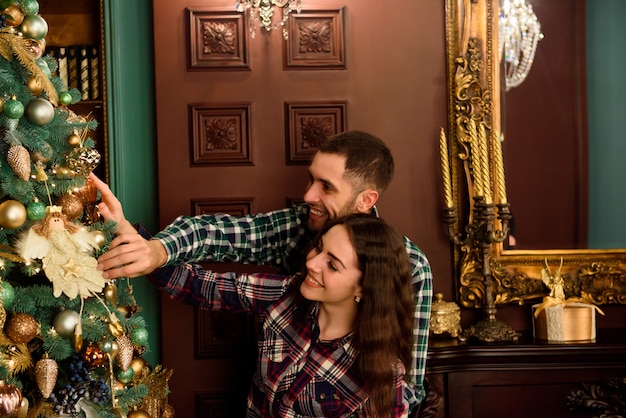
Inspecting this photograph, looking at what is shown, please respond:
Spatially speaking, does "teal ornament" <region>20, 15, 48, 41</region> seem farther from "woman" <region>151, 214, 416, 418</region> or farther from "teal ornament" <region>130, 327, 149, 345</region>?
"woman" <region>151, 214, 416, 418</region>

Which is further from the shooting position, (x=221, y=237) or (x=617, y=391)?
(x=617, y=391)

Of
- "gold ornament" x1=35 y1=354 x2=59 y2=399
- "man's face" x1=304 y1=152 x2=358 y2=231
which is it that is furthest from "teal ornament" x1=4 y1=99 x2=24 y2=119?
"man's face" x1=304 y1=152 x2=358 y2=231

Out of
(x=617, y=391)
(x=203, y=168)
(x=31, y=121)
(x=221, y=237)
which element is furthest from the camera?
(x=203, y=168)

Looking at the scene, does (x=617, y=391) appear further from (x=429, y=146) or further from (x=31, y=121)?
(x=31, y=121)

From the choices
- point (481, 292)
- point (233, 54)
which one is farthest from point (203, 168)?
point (481, 292)

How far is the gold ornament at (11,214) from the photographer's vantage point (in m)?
1.61

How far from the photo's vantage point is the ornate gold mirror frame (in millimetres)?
2881

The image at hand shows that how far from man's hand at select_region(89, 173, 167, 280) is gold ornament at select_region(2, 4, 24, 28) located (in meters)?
0.42

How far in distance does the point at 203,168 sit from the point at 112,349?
1.19 m

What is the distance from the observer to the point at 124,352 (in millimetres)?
1853

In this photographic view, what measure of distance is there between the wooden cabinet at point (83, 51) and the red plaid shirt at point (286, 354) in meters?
0.88

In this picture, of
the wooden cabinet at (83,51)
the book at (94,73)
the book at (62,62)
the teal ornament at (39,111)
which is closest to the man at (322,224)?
the teal ornament at (39,111)

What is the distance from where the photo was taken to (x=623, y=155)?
9.76 ft

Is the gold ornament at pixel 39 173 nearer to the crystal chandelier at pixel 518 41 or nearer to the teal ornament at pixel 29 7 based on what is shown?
the teal ornament at pixel 29 7
